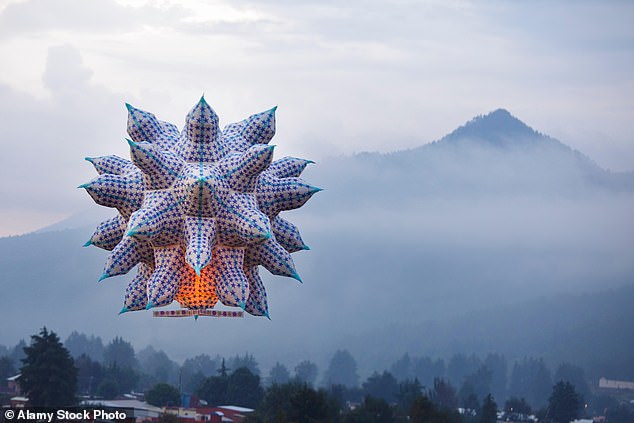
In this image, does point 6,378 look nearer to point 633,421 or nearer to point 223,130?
point 633,421

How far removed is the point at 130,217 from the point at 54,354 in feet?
199

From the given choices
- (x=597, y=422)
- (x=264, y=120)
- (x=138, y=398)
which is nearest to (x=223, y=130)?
(x=264, y=120)

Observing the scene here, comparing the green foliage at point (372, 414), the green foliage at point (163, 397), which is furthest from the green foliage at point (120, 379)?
the green foliage at point (372, 414)

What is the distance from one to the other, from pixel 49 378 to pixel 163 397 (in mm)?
21062

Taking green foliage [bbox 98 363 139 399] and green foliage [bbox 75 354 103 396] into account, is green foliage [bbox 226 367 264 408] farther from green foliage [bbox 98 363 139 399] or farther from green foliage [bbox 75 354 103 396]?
green foliage [bbox 75 354 103 396]

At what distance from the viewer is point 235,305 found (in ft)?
76.2

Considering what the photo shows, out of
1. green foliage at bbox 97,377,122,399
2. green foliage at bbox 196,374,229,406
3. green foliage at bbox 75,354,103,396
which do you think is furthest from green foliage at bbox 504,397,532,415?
green foliage at bbox 75,354,103,396

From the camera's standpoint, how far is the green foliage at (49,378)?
80.4 metres

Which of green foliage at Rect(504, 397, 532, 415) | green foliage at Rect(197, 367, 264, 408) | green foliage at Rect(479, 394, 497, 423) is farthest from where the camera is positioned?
green foliage at Rect(504, 397, 532, 415)

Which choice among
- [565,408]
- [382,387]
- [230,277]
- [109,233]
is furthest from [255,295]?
[382,387]

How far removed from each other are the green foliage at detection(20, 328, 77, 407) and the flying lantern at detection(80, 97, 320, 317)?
188 ft

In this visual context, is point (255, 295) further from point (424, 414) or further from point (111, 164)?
point (424, 414)

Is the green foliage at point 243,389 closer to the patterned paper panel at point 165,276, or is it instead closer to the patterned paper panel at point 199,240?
the patterned paper panel at point 165,276

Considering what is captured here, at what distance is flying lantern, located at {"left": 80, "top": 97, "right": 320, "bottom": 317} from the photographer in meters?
23.1
